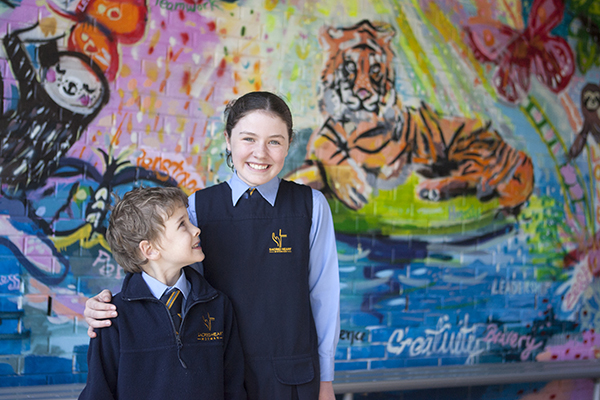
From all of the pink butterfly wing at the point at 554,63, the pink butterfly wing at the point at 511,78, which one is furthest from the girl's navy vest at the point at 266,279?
the pink butterfly wing at the point at 554,63

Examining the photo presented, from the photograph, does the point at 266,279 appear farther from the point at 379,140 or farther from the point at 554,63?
the point at 554,63

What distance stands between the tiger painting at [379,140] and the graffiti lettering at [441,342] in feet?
2.69

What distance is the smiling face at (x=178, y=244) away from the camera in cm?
127

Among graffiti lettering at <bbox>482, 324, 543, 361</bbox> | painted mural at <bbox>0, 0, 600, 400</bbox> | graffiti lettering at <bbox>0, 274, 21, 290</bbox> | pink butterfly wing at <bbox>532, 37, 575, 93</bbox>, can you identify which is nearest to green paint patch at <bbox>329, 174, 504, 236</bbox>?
painted mural at <bbox>0, 0, 600, 400</bbox>

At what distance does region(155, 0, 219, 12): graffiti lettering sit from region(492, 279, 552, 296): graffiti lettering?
2.45 meters

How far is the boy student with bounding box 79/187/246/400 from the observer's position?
118 cm

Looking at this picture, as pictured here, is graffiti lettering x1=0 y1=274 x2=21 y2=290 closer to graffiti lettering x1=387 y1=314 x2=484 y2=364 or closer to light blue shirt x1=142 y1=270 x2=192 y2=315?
light blue shirt x1=142 y1=270 x2=192 y2=315

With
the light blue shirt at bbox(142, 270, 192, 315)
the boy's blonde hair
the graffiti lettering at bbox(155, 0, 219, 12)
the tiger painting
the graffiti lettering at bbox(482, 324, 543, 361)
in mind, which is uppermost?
the graffiti lettering at bbox(155, 0, 219, 12)

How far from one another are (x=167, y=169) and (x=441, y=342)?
78.2 inches

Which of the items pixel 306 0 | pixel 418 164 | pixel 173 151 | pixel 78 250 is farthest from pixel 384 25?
pixel 78 250

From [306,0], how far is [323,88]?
511 mm

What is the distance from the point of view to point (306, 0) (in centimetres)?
271

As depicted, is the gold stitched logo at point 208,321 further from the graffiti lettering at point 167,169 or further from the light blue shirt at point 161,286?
the graffiti lettering at point 167,169

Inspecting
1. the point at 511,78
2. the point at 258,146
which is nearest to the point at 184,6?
the point at 258,146
